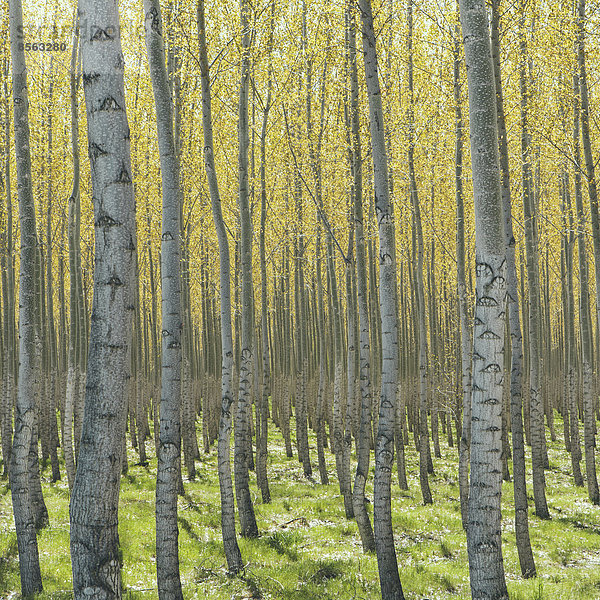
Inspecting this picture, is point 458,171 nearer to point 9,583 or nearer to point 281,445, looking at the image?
point 9,583

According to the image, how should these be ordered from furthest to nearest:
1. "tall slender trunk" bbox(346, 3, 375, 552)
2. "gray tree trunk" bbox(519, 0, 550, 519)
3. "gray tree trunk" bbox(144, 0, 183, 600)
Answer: "gray tree trunk" bbox(519, 0, 550, 519) < "tall slender trunk" bbox(346, 3, 375, 552) < "gray tree trunk" bbox(144, 0, 183, 600)

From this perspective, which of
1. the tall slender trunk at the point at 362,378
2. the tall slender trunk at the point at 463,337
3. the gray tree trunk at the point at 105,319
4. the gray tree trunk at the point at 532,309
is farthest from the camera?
the tall slender trunk at the point at 463,337

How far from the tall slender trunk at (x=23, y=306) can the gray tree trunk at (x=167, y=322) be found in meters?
1.70

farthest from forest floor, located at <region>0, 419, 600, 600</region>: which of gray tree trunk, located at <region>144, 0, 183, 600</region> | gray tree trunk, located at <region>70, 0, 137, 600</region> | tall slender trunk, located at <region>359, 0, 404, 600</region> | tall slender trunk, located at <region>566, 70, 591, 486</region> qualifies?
gray tree trunk, located at <region>70, 0, 137, 600</region>

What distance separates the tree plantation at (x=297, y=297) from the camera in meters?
3.22

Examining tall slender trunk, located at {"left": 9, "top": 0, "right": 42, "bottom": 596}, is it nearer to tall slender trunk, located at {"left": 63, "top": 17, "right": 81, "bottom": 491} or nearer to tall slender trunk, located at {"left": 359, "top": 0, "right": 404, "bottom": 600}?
tall slender trunk, located at {"left": 359, "top": 0, "right": 404, "bottom": 600}

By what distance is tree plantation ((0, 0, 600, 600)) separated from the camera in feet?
10.6

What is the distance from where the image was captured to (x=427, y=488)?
A: 13086mm

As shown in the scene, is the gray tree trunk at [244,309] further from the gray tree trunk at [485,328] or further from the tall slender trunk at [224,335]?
the gray tree trunk at [485,328]

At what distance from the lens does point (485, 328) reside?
4523 millimetres

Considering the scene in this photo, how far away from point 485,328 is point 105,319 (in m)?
2.78

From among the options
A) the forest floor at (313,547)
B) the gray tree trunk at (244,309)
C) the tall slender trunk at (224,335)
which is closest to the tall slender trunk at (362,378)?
the forest floor at (313,547)

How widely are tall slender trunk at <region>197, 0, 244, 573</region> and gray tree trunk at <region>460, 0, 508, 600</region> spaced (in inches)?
182

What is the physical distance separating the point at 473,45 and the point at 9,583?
843cm
